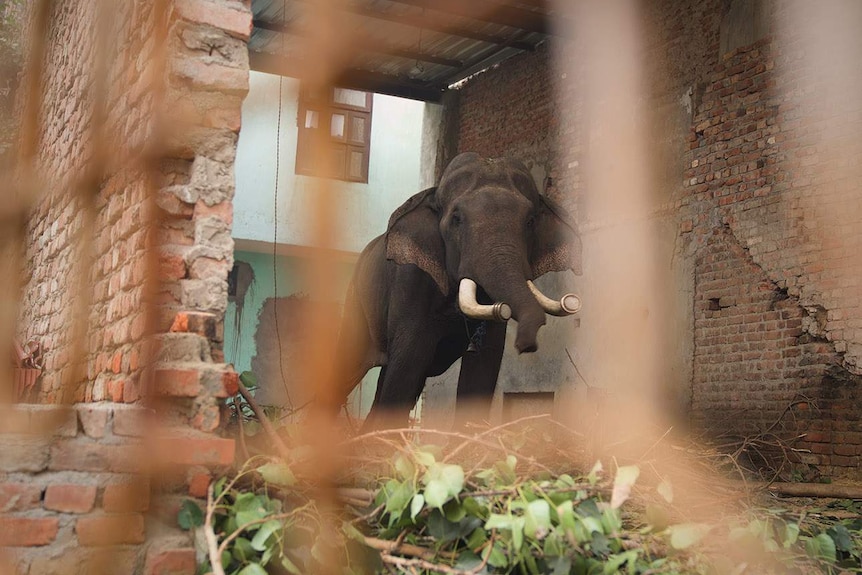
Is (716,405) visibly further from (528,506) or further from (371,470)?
(528,506)

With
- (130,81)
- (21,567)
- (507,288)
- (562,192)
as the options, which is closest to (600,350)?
(562,192)

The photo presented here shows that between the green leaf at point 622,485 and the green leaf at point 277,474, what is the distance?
961 mm

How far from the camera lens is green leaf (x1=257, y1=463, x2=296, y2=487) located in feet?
9.89

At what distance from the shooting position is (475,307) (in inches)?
201

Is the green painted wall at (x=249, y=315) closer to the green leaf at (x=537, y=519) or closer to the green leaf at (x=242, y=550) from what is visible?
the green leaf at (x=242, y=550)

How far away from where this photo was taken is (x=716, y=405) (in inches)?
273

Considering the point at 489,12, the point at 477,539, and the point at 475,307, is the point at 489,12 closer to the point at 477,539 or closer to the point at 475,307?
the point at 475,307

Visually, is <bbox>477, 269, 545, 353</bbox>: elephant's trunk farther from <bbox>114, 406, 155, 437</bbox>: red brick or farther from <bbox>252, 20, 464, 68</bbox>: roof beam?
<bbox>252, 20, 464, 68</bbox>: roof beam

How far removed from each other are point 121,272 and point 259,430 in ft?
2.67

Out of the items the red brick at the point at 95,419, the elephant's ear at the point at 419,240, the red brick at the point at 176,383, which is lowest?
the red brick at the point at 95,419

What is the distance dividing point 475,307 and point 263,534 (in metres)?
2.46

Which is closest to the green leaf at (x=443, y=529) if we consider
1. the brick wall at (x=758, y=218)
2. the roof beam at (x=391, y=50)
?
the brick wall at (x=758, y=218)

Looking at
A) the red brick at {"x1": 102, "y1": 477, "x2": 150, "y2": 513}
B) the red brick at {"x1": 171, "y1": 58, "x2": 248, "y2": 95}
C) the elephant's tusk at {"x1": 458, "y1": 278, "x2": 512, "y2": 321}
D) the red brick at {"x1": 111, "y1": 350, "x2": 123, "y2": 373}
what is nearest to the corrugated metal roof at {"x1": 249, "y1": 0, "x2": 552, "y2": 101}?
the elephant's tusk at {"x1": 458, "y1": 278, "x2": 512, "y2": 321}

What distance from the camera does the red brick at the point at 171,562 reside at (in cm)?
289
